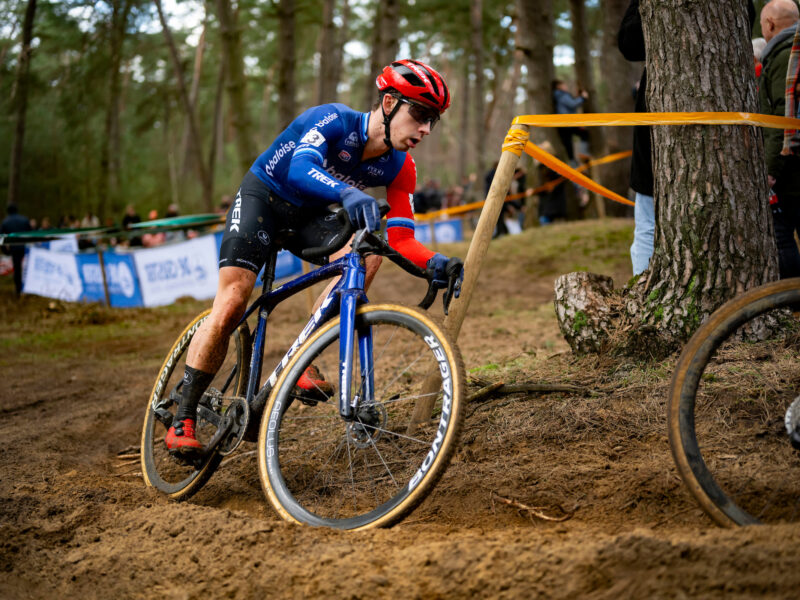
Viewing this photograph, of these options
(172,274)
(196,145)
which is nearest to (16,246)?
(172,274)

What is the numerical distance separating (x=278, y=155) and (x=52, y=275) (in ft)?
41.1

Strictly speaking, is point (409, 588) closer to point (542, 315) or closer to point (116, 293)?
point (542, 315)

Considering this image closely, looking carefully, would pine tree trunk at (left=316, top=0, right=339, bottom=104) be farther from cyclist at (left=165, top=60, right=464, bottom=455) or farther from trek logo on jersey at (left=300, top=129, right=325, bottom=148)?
trek logo on jersey at (left=300, top=129, right=325, bottom=148)

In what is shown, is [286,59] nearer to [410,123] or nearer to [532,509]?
[410,123]

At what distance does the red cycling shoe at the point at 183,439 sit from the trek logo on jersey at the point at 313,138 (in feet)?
5.27

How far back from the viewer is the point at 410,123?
351 cm

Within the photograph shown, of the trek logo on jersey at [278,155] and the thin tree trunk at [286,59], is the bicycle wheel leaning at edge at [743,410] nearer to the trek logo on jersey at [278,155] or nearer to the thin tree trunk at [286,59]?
the trek logo on jersey at [278,155]

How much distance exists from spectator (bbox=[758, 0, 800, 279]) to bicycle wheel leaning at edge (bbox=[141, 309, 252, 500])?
3474mm

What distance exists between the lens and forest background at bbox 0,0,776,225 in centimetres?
1512

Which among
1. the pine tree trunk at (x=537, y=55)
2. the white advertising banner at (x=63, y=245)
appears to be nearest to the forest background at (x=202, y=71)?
the pine tree trunk at (x=537, y=55)

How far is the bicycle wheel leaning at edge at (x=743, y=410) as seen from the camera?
241cm

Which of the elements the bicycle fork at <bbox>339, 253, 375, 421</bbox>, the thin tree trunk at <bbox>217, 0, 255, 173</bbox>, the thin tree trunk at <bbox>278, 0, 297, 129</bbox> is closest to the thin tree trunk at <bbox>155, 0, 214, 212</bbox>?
the thin tree trunk at <bbox>217, 0, 255, 173</bbox>

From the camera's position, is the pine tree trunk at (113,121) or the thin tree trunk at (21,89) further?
the pine tree trunk at (113,121)

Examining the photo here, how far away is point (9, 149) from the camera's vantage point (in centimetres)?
3072
